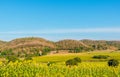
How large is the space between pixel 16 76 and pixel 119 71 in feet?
35.0

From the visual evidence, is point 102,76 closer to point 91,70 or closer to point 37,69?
point 91,70

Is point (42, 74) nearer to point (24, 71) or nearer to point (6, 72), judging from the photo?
point (24, 71)

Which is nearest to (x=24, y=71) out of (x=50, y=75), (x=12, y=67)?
(x=12, y=67)

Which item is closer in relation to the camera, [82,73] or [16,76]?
[16,76]

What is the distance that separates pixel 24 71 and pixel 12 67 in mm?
1176

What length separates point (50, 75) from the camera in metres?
30.9

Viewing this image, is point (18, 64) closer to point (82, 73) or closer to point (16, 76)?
point (16, 76)

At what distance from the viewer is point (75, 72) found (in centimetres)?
3334

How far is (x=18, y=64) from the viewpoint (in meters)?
29.6

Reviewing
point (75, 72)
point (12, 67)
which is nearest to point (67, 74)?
point (75, 72)

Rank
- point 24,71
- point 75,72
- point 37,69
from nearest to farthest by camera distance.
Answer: point 24,71 < point 37,69 < point 75,72

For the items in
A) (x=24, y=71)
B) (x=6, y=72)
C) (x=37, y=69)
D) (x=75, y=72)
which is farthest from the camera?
(x=75, y=72)

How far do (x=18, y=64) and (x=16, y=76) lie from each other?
2.33m

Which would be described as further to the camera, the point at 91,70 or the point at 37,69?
the point at 91,70
